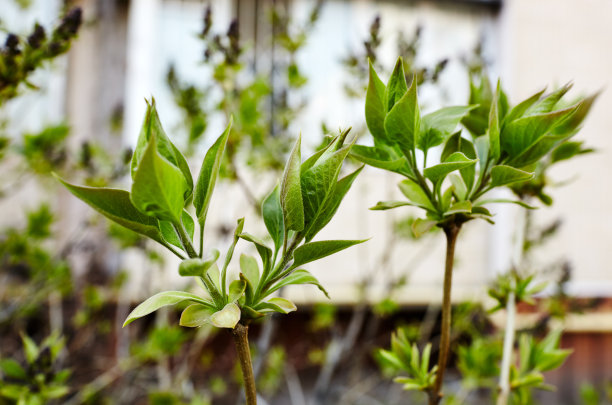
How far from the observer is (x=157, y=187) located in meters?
0.30

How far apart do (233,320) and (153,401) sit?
3.57 ft

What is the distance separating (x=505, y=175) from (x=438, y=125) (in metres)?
0.08

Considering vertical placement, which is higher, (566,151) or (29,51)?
(29,51)

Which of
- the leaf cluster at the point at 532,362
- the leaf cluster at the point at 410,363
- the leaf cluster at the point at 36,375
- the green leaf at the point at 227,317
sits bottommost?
the leaf cluster at the point at 36,375

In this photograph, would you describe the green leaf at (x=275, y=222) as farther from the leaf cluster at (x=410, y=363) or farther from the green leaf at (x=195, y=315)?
the leaf cluster at (x=410, y=363)

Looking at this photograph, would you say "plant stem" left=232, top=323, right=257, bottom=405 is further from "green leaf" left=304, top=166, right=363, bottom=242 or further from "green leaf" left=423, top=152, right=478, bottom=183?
"green leaf" left=423, top=152, right=478, bottom=183

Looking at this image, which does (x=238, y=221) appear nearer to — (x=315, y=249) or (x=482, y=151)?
(x=315, y=249)

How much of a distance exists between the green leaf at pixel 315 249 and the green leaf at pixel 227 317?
62mm

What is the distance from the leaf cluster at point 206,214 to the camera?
0.31 m

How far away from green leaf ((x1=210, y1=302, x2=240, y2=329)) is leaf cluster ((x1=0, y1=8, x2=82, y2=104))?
0.57 metres

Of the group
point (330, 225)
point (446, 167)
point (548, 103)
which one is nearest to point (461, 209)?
point (446, 167)

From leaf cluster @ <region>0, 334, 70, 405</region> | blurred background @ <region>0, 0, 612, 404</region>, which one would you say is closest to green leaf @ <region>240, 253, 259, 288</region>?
leaf cluster @ <region>0, 334, 70, 405</region>

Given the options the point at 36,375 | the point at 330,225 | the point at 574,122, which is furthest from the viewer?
the point at 330,225

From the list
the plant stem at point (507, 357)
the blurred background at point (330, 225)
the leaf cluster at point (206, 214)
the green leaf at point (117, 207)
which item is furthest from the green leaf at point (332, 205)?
the blurred background at point (330, 225)
